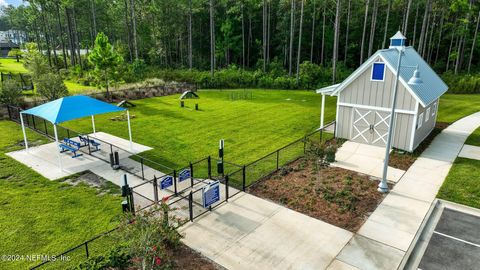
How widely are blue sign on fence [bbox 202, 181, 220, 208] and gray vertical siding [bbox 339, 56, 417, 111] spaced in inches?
435

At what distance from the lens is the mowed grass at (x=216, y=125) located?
1705 cm

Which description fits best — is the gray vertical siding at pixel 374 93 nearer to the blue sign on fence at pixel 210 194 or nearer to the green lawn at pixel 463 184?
the green lawn at pixel 463 184

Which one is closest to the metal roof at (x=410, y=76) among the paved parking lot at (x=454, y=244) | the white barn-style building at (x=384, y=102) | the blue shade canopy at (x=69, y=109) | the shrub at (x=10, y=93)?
the white barn-style building at (x=384, y=102)

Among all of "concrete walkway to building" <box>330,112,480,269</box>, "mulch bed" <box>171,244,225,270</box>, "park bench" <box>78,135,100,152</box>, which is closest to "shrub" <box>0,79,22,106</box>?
"park bench" <box>78,135,100,152</box>

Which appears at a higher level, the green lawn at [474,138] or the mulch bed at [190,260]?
the green lawn at [474,138]

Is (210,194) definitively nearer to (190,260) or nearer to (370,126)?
(190,260)

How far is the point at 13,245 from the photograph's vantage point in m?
9.16

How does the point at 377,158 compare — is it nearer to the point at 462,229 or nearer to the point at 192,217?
Result: the point at 462,229

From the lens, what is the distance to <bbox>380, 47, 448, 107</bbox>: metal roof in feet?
53.1

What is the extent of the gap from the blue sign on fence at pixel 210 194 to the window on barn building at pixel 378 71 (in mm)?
11363

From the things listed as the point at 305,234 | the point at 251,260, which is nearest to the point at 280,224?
the point at 305,234

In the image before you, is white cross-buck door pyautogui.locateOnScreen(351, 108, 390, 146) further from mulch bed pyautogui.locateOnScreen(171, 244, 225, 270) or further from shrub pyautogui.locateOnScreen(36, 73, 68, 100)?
shrub pyautogui.locateOnScreen(36, 73, 68, 100)

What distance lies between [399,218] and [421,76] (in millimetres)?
11179

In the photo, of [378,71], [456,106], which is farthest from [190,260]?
[456,106]
